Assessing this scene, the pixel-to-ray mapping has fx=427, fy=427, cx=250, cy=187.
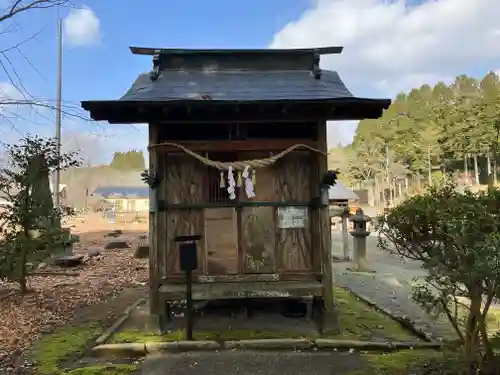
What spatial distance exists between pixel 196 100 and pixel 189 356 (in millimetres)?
3266

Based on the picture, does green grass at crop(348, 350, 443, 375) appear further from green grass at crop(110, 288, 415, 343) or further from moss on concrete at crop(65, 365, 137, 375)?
moss on concrete at crop(65, 365, 137, 375)

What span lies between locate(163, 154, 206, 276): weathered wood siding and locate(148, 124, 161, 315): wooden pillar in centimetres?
17

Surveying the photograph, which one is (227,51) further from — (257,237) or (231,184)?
(257,237)

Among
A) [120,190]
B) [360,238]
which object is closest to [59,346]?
[360,238]

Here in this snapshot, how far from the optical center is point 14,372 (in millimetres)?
4770

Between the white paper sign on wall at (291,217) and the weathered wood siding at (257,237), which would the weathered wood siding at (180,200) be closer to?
the weathered wood siding at (257,237)

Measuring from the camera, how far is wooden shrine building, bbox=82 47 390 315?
602cm

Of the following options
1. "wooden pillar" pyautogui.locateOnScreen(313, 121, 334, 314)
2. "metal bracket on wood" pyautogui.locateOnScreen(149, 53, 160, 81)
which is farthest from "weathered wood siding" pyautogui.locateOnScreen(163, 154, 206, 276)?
"wooden pillar" pyautogui.locateOnScreen(313, 121, 334, 314)

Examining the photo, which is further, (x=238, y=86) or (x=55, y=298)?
(x=55, y=298)

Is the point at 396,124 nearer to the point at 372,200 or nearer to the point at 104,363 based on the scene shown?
the point at 372,200

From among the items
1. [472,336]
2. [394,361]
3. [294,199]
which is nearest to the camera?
[472,336]

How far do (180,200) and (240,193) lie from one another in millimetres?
903

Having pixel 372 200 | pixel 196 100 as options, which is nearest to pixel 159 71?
pixel 196 100

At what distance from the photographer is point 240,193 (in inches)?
250
